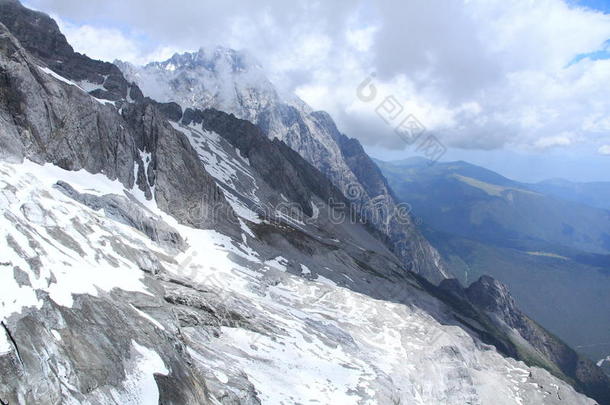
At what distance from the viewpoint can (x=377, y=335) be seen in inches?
3676

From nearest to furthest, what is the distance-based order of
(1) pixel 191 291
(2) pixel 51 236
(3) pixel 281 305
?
1. (2) pixel 51 236
2. (1) pixel 191 291
3. (3) pixel 281 305

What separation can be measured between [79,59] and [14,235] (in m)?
164

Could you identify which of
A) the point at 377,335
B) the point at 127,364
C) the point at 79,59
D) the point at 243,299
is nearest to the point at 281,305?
the point at 243,299

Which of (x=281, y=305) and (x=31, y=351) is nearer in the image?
(x=31, y=351)

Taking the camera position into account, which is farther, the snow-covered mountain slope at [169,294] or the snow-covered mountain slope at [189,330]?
the snow-covered mountain slope at [169,294]

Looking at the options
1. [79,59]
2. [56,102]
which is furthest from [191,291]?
[79,59]

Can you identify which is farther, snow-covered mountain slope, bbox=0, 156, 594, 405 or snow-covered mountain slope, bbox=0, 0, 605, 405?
snow-covered mountain slope, bbox=0, 0, 605, 405

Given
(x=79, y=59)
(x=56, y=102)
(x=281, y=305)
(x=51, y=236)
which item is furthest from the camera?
(x=79, y=59)

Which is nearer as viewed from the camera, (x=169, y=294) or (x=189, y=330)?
(x=189, y=330)

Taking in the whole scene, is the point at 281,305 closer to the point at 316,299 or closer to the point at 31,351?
the point at 316,299

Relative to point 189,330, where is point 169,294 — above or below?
above

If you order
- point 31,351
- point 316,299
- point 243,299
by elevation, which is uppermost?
point 316,299

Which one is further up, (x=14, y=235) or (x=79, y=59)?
(x=79, y=59)

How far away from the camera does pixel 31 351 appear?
3134 centimetres
